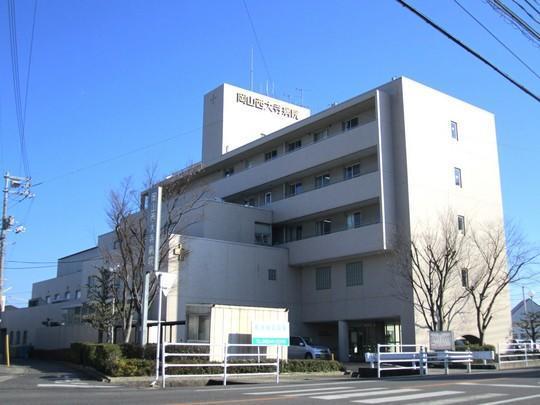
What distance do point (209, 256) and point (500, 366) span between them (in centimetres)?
1902

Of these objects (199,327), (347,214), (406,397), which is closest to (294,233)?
(347,214)

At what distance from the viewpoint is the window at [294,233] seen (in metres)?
45.6

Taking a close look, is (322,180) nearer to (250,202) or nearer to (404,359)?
(250,202)

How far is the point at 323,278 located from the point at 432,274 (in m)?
8.65

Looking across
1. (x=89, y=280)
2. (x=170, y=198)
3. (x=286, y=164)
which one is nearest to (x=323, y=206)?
(x=286, y=164)

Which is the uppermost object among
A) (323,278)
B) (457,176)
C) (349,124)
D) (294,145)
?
(349,124)

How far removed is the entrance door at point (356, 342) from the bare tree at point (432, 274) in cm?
662

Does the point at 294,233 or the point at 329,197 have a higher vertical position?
the point at 329,197

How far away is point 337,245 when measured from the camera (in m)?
40.4

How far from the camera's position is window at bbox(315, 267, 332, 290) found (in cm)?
4241

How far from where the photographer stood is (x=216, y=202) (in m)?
43.6

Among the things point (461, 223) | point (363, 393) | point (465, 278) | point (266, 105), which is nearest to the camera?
point (363, 393)

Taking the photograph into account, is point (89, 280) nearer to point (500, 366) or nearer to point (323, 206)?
point (323, 206)

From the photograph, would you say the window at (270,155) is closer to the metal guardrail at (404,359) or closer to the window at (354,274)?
the window at (354,274)
